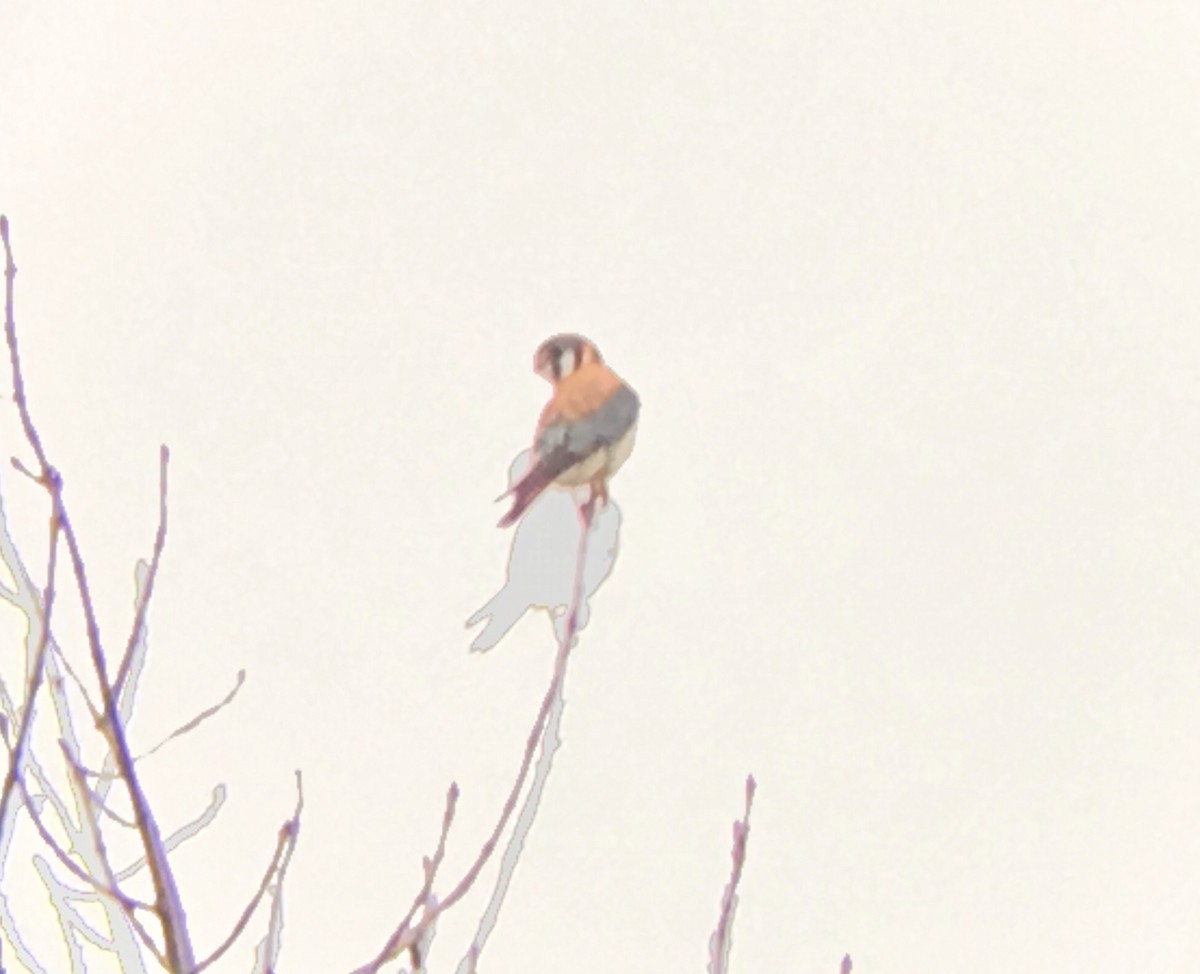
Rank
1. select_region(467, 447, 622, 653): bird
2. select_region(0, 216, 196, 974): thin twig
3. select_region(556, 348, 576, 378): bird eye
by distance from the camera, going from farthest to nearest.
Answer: select_region(556, 348, 576, 378): bird eye, select_region(467, 447, 622, 653): bird, select_region(0, 216, 196, 974): thin twig

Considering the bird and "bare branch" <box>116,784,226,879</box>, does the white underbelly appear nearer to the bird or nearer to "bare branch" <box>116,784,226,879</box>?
the bird

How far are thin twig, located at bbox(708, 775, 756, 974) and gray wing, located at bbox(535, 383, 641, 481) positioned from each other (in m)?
2.22

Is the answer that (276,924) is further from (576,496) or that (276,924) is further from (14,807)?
(576,496)

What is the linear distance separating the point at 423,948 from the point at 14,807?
2.29 feet

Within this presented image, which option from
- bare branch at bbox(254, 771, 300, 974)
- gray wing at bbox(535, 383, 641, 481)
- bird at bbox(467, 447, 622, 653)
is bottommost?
bare branch at bbox(254, 771, 300, 974)

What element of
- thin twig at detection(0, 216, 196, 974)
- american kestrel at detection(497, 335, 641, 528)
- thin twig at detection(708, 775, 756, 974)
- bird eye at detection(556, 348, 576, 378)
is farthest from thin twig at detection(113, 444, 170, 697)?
bird eye at detection(556, 348, 576, 378)

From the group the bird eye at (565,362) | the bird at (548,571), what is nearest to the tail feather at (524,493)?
the bird at (548,571)

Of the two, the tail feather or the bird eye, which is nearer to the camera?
the tail feather

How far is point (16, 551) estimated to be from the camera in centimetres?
215

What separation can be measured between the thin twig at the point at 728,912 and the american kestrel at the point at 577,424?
6.11ft

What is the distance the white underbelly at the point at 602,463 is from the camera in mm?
4203

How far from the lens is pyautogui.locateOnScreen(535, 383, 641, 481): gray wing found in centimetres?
429

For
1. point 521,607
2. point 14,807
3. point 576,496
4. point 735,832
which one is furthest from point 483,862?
point 576,496

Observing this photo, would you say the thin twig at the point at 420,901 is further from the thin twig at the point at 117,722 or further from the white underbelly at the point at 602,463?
the white underbelly at the point at 602,463
